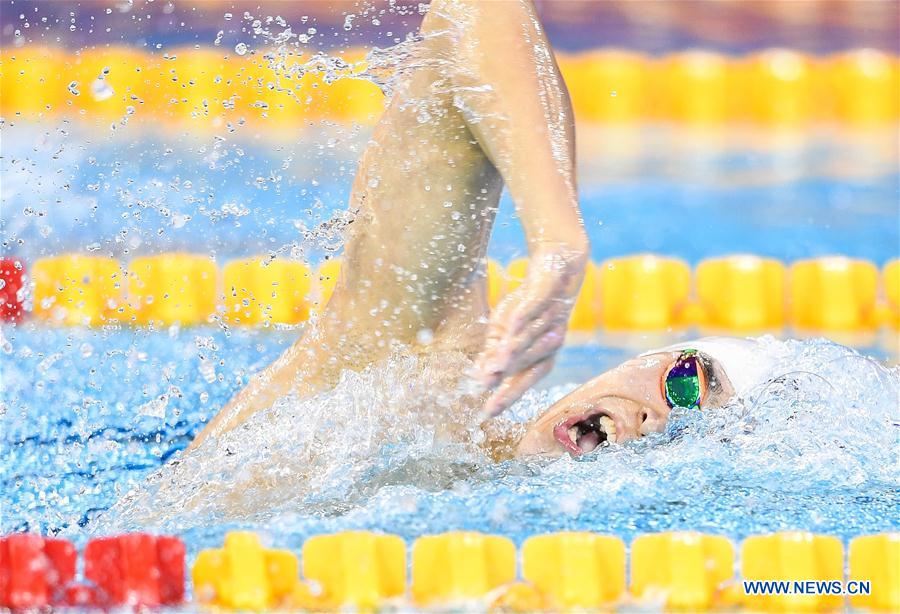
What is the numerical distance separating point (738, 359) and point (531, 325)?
2.13 ft

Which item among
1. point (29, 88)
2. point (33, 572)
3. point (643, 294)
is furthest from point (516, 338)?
point (29, 88)

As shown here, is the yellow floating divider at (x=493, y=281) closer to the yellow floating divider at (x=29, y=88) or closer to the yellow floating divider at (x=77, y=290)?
the yellow floating divider at (x=77, y=290)

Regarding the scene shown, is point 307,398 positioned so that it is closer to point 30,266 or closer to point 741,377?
point 741,377

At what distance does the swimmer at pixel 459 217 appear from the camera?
1.00 metres

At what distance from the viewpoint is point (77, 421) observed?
203 centimetres

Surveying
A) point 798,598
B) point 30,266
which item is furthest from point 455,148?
point 30,266

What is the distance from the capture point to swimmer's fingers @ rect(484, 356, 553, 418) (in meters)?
1.01

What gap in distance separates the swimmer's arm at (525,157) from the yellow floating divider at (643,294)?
1.94 metres

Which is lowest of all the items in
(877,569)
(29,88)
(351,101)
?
(877,569)

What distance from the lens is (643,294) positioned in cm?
307

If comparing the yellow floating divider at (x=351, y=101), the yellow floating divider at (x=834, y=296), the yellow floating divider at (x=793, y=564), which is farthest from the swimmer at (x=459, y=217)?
the yellow floating divider at (x=351, y=101)

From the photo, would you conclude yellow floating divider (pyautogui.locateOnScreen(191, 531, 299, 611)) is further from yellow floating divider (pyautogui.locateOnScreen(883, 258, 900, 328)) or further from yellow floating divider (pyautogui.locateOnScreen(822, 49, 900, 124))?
yellow floating divider (pyautogui.locateOnScreen(822, 49, 900, 124))

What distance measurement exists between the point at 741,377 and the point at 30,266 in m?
2.23

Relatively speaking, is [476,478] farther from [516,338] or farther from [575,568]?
[516,338]
